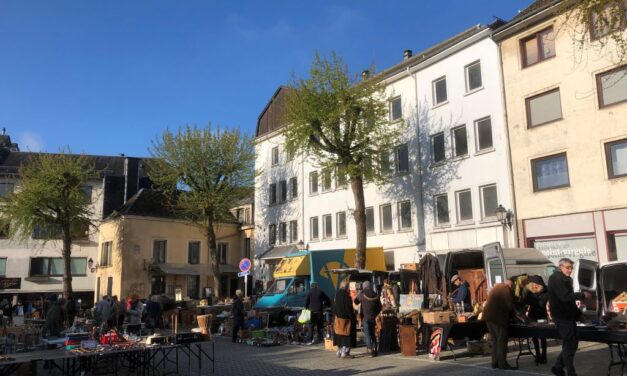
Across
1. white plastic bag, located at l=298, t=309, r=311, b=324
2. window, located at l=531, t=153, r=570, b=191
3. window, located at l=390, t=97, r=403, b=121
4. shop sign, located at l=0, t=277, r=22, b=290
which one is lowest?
white plastic bag, located at l=298, t=309, r=311, b=324

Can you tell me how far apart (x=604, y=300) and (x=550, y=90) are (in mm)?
11982

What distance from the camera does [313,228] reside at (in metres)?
34.9

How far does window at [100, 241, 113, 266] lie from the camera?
132ft

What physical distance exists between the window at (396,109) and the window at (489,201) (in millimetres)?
7331

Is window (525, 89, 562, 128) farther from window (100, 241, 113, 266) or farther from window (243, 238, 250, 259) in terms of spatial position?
window (100, 241, 113, 266)

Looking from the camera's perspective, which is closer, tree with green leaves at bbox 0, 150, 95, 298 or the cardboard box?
the cardboard box

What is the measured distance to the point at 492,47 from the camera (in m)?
24.9

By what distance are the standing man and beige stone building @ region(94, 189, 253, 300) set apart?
29.2m

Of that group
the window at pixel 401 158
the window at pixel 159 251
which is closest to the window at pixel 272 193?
the window at pixel 159 251

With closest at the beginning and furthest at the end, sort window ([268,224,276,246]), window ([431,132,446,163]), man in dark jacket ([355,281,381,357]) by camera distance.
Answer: man in dark jacket ([355,281,381,357])
window ([431,132,446,163])
window ([268,224,276,246])

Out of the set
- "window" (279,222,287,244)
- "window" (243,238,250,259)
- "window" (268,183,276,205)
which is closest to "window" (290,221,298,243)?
"window" (279,222,287,244)

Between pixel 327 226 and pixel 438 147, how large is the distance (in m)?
9.67

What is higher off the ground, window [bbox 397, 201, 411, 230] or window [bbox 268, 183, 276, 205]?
window [bbox 268, 183, 276, 205]

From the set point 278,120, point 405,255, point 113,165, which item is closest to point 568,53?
point 405,255
